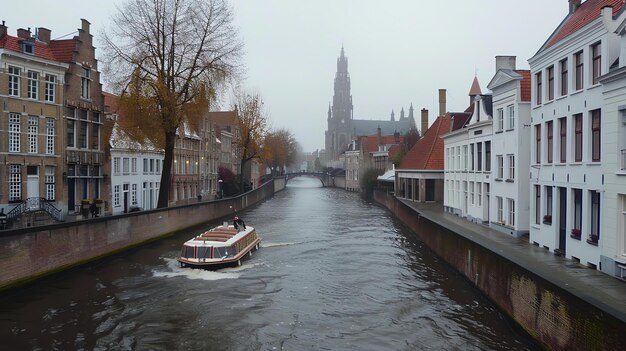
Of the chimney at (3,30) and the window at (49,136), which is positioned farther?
the window at (49,136)

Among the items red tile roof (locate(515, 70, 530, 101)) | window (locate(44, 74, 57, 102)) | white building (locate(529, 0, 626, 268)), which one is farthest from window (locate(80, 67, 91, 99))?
white building (locate(529, 0, 626, 268))

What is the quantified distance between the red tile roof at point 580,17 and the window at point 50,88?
24.6 m

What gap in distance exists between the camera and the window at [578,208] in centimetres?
1706

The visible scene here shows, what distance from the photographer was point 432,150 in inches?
1884

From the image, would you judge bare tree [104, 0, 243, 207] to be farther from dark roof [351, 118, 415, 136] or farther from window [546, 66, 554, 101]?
dark roof [351, 118, 415, 136]

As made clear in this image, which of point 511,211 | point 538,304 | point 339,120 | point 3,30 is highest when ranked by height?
point 339,120

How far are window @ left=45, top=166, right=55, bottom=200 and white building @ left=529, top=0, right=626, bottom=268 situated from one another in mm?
24397

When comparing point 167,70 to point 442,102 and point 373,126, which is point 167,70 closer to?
point 442,102

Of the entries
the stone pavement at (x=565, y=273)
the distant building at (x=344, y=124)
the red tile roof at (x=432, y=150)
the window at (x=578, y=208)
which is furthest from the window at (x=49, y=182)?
the distant building at (x=344, y=124)

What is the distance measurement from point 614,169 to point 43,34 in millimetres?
30170

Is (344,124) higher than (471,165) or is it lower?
higher

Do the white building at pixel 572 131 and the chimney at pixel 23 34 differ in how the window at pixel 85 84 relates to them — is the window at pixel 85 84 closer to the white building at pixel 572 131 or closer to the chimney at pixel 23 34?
the chimney at pixel 23 34

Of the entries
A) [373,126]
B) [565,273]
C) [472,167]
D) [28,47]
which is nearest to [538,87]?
[565,273]

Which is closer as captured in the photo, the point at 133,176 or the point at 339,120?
the point at 133,176
